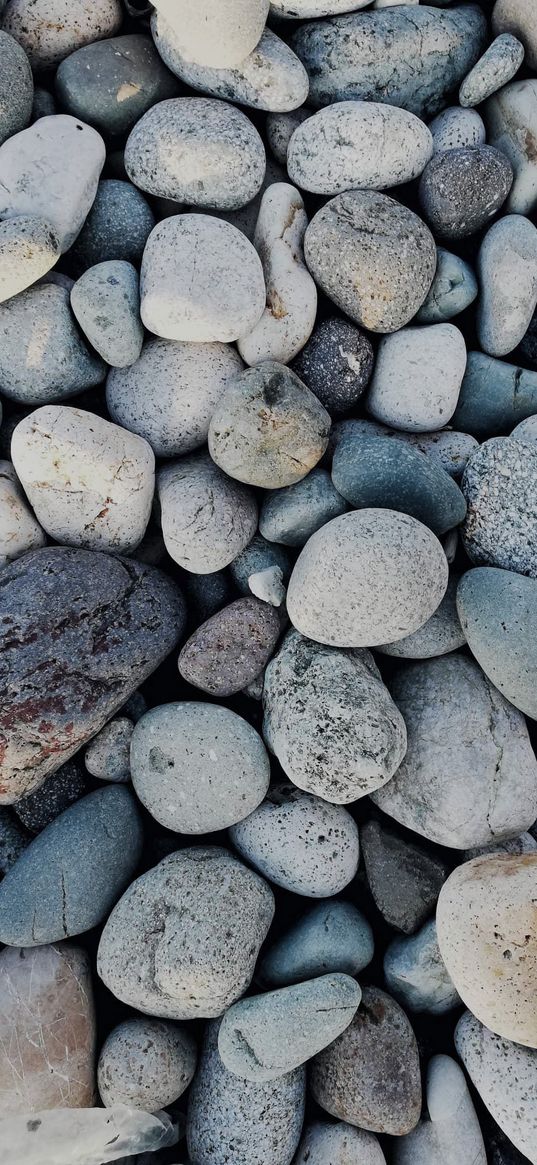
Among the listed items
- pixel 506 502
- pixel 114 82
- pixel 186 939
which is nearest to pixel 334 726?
pixel 186 939

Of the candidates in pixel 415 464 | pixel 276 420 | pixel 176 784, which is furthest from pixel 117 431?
pixel 176 784

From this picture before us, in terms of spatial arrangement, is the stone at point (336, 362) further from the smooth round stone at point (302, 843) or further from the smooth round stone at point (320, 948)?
the smooth round stone at point (320, 948)

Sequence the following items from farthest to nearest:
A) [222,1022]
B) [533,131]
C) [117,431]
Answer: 1. [533,131]
2. [117,431]
3. [222,1022]

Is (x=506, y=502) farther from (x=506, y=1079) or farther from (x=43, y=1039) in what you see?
(x=43, y=1039)

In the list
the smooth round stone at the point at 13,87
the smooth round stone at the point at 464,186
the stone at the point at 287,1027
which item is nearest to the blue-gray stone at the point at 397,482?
the smooth round stone at the point at 464,186

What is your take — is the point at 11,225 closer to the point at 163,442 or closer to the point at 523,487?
the point at 163,442

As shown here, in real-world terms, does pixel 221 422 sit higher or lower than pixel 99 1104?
higher
